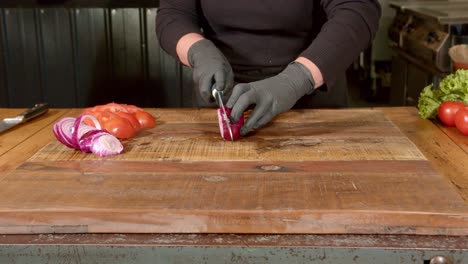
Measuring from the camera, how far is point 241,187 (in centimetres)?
141

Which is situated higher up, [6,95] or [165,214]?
[165,214]

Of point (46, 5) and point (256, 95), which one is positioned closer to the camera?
point (256, 95)

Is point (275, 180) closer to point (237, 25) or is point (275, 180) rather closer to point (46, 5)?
point (237, 25)

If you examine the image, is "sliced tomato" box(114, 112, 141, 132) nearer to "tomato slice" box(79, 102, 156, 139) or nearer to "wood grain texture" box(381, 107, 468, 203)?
"tomato slice" box(79, 102, 156, 139)

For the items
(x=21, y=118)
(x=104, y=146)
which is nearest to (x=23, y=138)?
(x=21, y=118)

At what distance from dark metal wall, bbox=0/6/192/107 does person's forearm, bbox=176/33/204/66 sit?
1534mm

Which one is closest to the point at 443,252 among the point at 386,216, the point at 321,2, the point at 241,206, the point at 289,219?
the point at 386,216

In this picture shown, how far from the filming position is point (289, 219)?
1267 mm

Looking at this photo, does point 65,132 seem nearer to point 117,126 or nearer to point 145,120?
point 117,126

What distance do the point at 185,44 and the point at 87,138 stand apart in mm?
628

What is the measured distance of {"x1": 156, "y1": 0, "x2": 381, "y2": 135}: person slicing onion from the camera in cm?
188

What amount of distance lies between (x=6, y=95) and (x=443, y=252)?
322 cm

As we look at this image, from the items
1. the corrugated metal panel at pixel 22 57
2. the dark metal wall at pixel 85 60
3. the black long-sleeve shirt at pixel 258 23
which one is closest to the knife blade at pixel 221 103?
the black long-sleeve shirt at pixel 258 23

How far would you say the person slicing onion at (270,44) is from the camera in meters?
1.88
